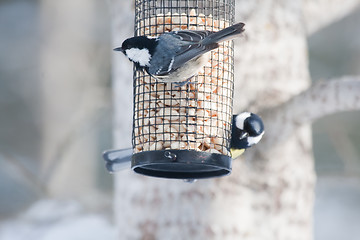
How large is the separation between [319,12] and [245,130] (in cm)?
127

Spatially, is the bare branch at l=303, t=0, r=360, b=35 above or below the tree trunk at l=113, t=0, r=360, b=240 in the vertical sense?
above

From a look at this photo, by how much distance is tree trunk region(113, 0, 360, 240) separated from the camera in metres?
3.45

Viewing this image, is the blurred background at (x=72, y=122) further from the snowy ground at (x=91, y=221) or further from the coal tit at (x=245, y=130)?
the coal tit at (x=245, y=130)

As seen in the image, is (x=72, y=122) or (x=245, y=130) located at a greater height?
(x=72, y=122)

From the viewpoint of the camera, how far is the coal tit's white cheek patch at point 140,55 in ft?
8.09

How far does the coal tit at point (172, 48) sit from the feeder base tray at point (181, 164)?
0.28 metres

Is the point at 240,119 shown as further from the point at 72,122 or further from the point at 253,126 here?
the point at 72,122

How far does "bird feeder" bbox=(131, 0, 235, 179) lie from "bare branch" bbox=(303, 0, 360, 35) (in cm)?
131

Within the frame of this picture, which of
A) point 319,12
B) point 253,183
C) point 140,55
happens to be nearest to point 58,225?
point 253,183

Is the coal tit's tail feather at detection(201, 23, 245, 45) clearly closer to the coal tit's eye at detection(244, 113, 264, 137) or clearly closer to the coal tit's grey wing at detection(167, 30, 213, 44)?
the coal tit's grey wing at detection(167, 30, 213, 44)

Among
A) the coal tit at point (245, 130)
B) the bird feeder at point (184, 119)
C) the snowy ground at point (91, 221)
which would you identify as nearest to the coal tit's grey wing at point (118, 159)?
the bird feeder at point (184, 119)

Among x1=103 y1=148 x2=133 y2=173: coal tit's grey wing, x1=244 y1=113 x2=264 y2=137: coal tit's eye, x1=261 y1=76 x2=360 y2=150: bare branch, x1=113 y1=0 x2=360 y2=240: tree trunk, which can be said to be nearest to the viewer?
x1=103 y1=148 x2=133 y2=173: coal tit's grey wing

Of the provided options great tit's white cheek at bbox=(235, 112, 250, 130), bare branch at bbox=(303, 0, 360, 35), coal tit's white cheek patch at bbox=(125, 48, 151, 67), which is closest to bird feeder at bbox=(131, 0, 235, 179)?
coal tit's white cheek patch at bbox=(125, 48, 151, 67)

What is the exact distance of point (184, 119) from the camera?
8.68ft
